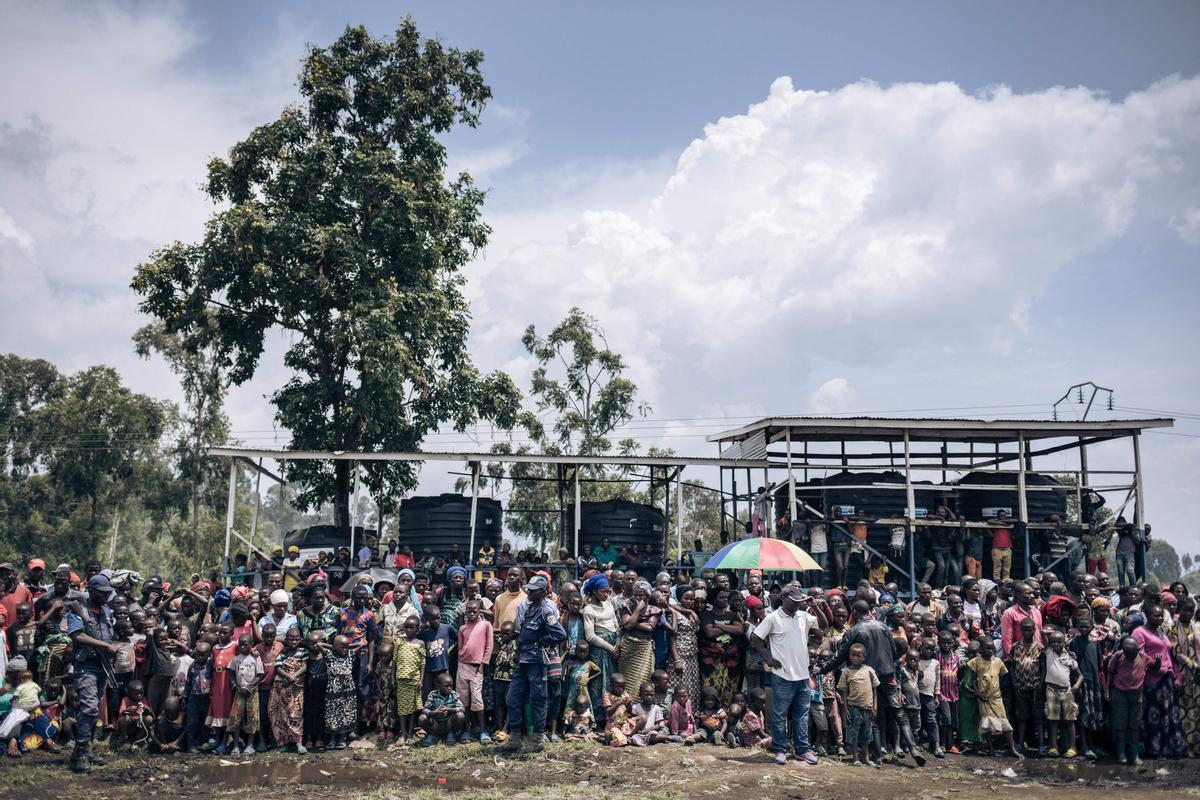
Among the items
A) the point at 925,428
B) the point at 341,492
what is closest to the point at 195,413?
the point at 341,492

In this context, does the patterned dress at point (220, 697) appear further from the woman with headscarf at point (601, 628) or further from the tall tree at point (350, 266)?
the tall tree at point (350, 266)

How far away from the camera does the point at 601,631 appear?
34.1ft

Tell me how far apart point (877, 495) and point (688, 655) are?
8.10 m

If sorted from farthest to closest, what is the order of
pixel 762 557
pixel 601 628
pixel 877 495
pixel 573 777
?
pixel 877 495 < pixel 762 557 < pixel 601 628 < pixel 573 777

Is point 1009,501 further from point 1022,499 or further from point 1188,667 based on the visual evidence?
point 1188,667

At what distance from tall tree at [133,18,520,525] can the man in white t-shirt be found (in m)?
14.5

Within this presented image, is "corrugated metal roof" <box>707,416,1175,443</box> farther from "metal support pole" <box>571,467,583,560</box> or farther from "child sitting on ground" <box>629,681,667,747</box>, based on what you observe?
"child sitting on ground" <box>629,681,667,747</box>

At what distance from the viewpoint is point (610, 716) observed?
33.6ft

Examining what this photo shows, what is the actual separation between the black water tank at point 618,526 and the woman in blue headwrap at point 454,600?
737 cm

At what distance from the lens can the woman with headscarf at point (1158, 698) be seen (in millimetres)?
9852

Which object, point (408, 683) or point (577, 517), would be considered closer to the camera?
point (408, 683)

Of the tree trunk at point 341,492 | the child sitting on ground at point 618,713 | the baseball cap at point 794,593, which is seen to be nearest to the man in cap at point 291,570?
the tree trunk at point 341,492

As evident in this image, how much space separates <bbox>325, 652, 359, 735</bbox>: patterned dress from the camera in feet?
32.9

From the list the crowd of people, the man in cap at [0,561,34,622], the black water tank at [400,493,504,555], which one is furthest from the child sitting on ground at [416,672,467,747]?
the black water tank at [400,493,504,555]
